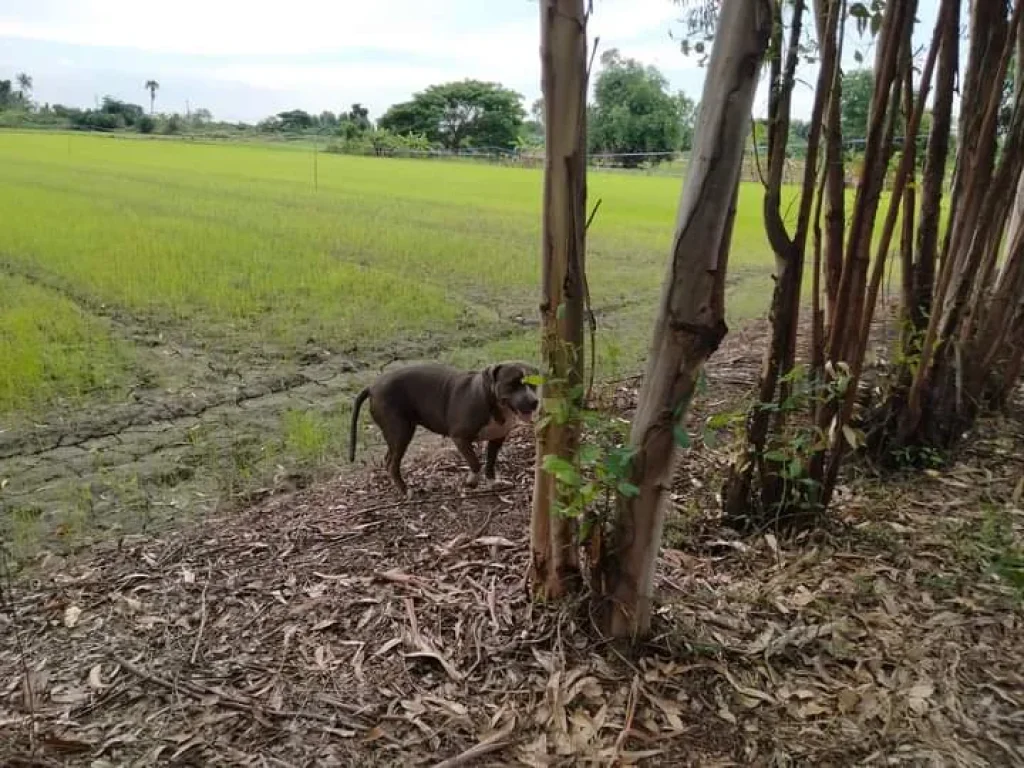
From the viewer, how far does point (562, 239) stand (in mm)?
2182

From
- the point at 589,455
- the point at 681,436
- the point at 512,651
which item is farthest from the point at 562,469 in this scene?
the point at 512,651

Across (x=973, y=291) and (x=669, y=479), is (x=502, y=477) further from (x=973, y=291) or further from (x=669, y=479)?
(x=973, y=291)

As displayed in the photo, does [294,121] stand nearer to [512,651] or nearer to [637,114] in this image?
[637,114]

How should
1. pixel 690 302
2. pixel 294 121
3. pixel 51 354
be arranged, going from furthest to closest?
pixel 294 121 → pixel 51 354 → pixel 690 302

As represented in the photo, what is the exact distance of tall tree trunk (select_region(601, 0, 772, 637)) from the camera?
187 centimetres

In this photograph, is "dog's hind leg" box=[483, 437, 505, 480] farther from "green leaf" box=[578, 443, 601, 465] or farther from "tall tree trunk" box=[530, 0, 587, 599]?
"green leaf" box=[578, 443, 601, 465]

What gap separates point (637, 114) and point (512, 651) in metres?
17.4

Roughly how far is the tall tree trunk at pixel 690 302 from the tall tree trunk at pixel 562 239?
0.20 metres

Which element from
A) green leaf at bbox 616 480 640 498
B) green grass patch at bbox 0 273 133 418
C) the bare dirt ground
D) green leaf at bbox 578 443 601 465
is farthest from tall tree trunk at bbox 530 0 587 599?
green grass patch at bbox 0 273 133 418

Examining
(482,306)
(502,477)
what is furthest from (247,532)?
(482,306)

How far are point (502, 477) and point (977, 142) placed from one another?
2.60 meters

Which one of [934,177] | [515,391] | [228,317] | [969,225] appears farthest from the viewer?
[228,317]

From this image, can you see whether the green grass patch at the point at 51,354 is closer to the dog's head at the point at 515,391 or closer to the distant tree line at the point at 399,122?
the dog's head at the point at 515,391

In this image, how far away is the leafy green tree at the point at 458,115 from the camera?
31406mm
